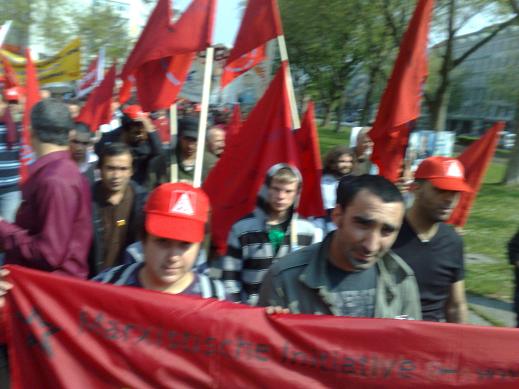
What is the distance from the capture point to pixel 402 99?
4.12 m

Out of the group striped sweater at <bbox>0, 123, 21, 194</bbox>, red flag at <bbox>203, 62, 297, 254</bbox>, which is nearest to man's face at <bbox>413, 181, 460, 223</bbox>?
red flag at <bbox>203, 62, 297, 254</bbox>

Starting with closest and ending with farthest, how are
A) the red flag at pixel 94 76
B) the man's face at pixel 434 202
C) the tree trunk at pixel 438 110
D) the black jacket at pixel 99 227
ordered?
the man's face at pixel 434 202 < the black jacket at pixel 99 227 < the red flag at pixel 94 76 < the tree trunk at pixel 438 110

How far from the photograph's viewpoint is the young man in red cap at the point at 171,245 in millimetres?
2521

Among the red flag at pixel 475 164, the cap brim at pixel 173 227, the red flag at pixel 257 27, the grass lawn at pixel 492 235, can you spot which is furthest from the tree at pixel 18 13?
the cap brim at pixel 173 227

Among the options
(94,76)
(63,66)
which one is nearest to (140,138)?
(94,76)

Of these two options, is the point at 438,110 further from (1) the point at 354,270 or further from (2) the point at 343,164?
(1) the point at 354,270

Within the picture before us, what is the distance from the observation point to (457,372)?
2291 mm

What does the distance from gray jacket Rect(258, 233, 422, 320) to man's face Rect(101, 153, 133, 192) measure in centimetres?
178

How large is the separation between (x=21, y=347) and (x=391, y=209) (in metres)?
1.53

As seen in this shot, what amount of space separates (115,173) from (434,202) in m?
1.96

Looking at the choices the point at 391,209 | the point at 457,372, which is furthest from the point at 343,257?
the point at 457,372

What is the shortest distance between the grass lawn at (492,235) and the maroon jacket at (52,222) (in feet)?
16.0

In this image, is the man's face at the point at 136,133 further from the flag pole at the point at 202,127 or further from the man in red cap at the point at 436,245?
the man in red cap at the point at 436,245

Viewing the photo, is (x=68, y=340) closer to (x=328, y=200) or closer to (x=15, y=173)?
(x=328, y=200)
